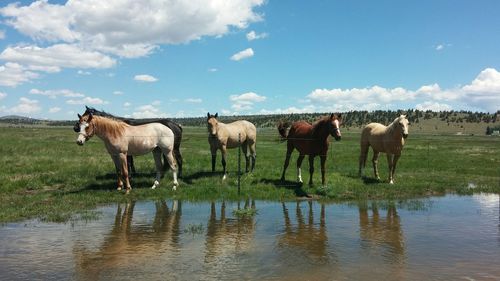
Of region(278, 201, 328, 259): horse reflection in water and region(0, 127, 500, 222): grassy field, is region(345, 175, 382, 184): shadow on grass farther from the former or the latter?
region(278, 201, 328, 259): horse reflection in water

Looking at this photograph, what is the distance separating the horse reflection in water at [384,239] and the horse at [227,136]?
6.14m

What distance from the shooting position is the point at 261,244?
316 inches

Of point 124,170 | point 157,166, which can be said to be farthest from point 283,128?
point 124,170

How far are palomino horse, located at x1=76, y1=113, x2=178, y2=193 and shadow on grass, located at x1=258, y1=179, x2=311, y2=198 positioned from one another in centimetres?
367

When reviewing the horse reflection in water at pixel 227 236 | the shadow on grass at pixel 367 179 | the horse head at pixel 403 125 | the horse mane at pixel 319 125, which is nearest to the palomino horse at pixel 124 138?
the horse reflection in water at pixel 227 236

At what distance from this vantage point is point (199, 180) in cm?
1574

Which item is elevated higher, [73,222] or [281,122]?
[281,122]

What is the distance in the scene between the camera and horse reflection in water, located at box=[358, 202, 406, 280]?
6.88 metres

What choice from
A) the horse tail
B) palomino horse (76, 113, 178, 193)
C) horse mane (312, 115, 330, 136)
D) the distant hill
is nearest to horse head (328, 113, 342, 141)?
horse mane (312, 115, 330, 136)

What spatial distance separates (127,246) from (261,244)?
8.67 ft

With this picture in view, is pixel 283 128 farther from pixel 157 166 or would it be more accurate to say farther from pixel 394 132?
pixel 157 166

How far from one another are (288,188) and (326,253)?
7122 mm

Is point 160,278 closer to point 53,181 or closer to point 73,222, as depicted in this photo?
point 73,222

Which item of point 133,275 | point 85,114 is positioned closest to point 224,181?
point 85,114
